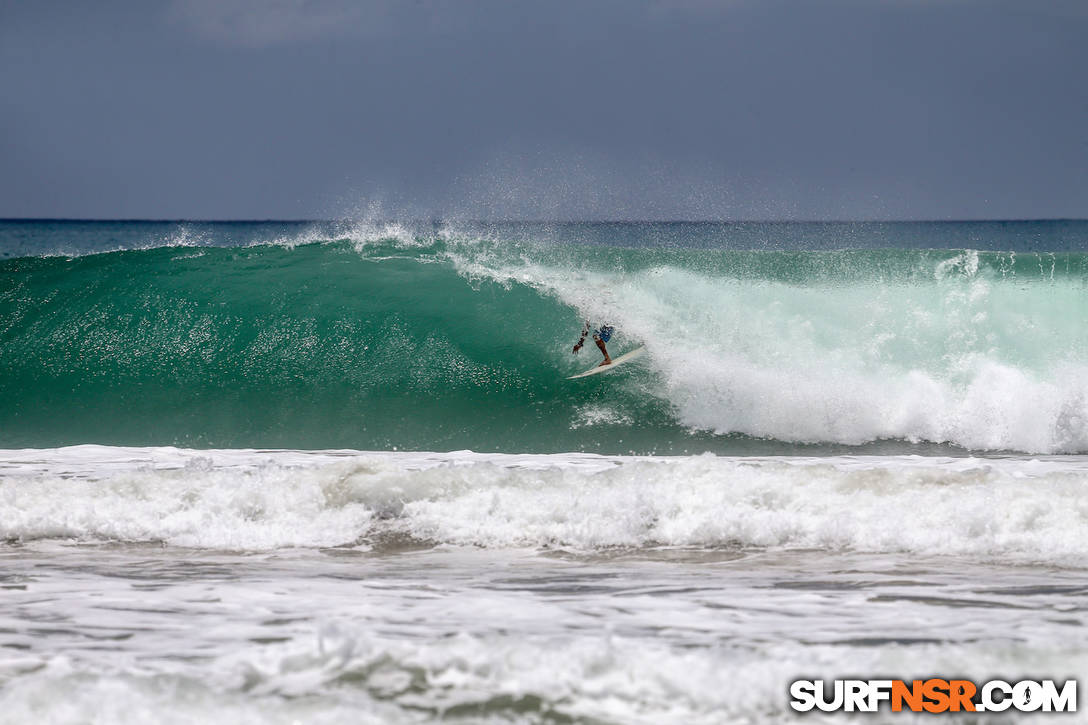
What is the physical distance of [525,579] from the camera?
5.07 meters

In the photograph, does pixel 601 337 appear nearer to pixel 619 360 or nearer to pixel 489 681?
pixel 619 360

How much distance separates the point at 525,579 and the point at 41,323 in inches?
460

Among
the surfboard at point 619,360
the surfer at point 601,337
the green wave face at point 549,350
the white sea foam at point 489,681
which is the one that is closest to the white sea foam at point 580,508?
the white sea foam at point 489,681

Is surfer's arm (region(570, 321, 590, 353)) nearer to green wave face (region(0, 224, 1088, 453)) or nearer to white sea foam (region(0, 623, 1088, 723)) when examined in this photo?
green wave face (region(0, 224, 1088, 453))

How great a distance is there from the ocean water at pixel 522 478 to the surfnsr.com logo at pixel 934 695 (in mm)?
73

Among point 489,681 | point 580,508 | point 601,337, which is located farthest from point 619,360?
point 489,681

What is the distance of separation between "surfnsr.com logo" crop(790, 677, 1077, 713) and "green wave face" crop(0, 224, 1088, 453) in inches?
288

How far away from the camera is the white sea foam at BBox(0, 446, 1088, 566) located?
5891mm

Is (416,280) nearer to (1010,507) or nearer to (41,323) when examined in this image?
(41,323)

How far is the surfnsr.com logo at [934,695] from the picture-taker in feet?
9.69

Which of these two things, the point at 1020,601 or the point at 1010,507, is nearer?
the point at 1020,601

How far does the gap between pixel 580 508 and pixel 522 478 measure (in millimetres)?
650

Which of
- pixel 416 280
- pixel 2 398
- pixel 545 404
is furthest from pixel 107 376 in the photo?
pixel 545 404

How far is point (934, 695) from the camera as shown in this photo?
3004mm
